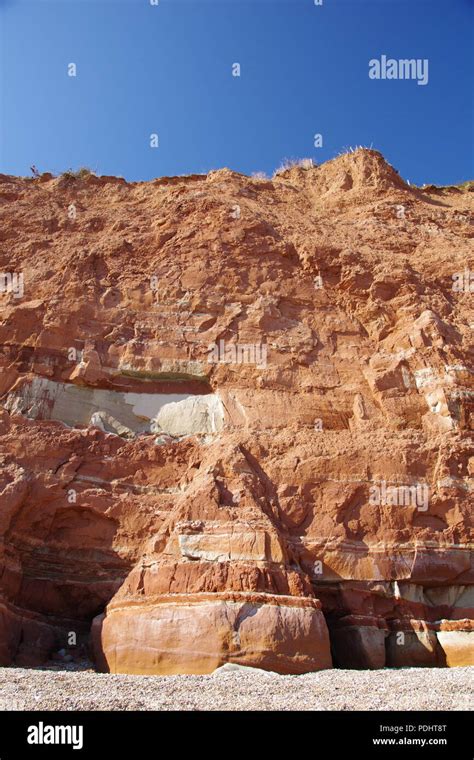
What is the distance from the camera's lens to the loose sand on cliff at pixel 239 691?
25.6ft

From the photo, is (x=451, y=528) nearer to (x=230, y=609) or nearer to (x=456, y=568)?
(x=456, y=568)

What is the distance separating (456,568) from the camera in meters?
14.0

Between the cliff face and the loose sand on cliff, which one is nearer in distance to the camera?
the loose sand on cliff

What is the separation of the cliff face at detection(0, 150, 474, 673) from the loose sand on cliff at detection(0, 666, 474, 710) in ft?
4.40

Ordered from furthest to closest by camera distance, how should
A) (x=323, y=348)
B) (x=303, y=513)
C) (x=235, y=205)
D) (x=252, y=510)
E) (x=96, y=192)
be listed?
1. (x=96, y=192)
2. (x=235, y=205)
3. (x=323, y=348)
4. (x=303, y=513)
5. (x=252, y=510)

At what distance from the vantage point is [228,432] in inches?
622

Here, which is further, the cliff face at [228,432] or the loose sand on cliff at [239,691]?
the cliff face at [228,432]

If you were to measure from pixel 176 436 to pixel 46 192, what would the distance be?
34.1 feet

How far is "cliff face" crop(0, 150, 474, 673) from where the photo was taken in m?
12.5

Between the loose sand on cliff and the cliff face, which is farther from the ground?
the cliff face

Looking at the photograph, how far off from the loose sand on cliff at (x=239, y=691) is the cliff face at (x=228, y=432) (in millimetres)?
1341

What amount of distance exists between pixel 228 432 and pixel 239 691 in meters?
7.58

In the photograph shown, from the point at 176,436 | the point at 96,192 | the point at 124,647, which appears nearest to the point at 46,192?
the point at 96,192

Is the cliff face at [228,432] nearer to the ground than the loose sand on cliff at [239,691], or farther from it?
farther from it
